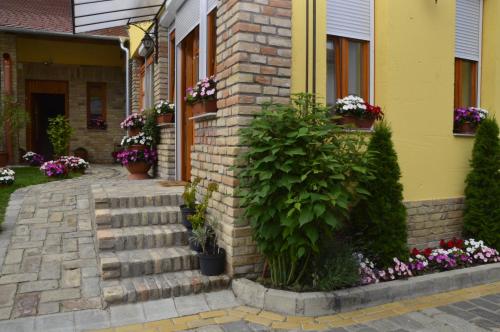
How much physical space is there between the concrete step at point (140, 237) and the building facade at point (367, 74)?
45 centimetres

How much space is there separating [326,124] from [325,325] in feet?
5.24

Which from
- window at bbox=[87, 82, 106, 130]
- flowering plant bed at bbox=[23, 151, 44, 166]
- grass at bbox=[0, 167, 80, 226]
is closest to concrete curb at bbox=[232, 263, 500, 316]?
grass at bbox=[0, 167, 80, 226]

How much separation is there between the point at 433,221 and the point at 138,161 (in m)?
4.51

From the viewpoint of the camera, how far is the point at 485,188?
202 inches

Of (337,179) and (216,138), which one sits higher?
(216,138)

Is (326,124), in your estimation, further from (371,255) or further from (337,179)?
(371,255)

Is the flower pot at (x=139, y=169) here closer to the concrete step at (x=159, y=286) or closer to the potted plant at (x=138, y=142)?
the potted plant at (x=138, y=142)

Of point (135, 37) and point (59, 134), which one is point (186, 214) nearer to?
point (135, 37)

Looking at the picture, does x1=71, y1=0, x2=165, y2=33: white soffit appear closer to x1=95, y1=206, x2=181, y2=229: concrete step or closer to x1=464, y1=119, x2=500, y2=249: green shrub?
x1=95, y1=206, x2=181, y2=229: concrete step

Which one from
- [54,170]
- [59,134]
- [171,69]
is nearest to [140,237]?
[171,69]

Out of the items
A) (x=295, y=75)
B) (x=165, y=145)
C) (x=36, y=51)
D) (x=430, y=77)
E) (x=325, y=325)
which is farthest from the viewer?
(x=36, y=51)

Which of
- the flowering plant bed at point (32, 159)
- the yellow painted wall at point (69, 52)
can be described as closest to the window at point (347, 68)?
the flowering plant bed at point (32, 159)

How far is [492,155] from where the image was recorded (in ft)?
16.9

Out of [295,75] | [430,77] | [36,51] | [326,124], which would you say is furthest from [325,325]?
[36,51]
